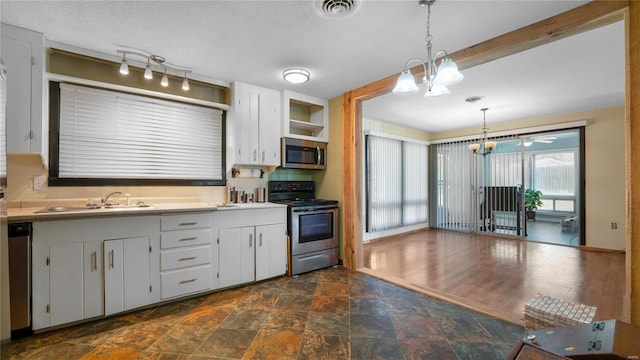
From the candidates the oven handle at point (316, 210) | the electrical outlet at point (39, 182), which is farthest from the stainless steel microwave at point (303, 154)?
the electrical outlet at point (39, 182)

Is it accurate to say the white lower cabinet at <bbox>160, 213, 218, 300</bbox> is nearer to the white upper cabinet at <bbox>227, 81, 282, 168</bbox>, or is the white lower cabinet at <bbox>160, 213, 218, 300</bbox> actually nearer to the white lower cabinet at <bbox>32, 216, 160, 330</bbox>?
the white lower cabinet at <bbox>32, 216, 160, 330</bbox>

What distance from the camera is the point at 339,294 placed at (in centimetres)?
286

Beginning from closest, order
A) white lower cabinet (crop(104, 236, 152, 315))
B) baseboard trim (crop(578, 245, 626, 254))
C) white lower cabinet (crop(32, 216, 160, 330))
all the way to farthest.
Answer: white lower cabinet (crop(32, 216, 160, 330))
white lower cabinet (crop(104, 236, 152, 315))
baseboard trim (crop(578, 245, 626, 254))

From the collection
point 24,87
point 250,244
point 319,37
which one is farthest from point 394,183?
point 24,87

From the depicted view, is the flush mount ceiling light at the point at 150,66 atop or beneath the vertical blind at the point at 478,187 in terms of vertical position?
atop

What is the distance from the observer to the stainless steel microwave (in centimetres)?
371

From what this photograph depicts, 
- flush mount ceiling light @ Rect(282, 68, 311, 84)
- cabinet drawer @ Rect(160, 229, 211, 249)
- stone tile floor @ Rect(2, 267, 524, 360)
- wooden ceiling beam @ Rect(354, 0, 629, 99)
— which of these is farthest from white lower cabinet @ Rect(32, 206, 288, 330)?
wooden ceiling beam @ Rect(354, 0, 629, 99)

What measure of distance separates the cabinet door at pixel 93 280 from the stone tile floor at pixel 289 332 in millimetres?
137

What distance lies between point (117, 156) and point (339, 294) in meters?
2.77

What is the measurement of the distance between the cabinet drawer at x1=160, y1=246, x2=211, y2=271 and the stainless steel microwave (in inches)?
59.1

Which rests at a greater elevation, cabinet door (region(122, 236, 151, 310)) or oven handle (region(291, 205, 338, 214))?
oven handle (region(291, 205, 338, 214))

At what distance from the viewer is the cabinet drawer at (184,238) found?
A: 2.58 meters

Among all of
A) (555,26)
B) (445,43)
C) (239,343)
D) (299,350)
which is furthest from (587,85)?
(239,343)

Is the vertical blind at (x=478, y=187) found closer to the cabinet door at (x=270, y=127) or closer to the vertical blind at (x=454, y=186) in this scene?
the vertical blind at (x=454, y=186)
